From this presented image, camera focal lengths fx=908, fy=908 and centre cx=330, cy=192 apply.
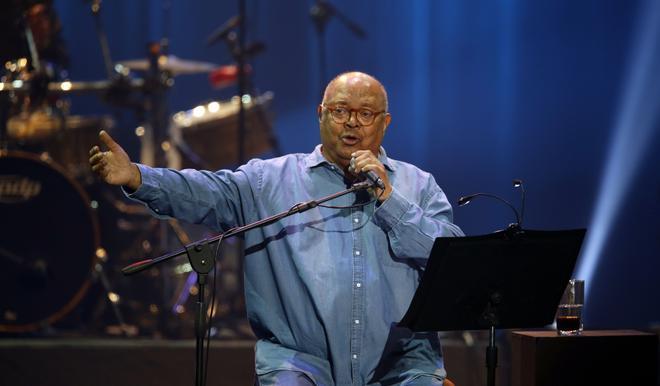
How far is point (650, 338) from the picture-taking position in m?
3.39

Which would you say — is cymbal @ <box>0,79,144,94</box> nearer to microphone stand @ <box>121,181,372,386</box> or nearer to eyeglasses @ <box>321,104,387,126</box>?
eyeglasses @ <box>321,104,387,126</box>

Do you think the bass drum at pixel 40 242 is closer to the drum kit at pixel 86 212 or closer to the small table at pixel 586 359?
the drum kit at pixel 86 212

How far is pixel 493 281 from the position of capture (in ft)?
9.77

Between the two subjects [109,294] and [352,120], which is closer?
[352,120]

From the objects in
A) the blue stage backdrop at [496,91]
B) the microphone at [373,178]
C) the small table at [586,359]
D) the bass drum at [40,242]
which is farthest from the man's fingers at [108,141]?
the blue stage backdrop at [496,91]

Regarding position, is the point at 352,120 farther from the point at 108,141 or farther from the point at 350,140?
the point at 108,141

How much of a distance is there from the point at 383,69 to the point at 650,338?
13.6 ft

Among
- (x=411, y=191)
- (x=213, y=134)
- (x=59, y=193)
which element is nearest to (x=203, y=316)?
(x=411, y=191)

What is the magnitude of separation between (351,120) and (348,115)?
27 mm

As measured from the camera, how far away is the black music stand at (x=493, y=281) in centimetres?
288

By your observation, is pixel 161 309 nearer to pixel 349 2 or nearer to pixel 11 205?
pixel 11 205

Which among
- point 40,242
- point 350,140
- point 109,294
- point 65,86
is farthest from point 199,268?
point 65,86

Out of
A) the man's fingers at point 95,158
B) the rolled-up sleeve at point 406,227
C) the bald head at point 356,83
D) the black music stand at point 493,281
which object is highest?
the bald head at point 356,83

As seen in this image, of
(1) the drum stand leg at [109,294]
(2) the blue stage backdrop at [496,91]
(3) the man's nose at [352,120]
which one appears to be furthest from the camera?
(2) the blue stage backdrop at [496,91]
